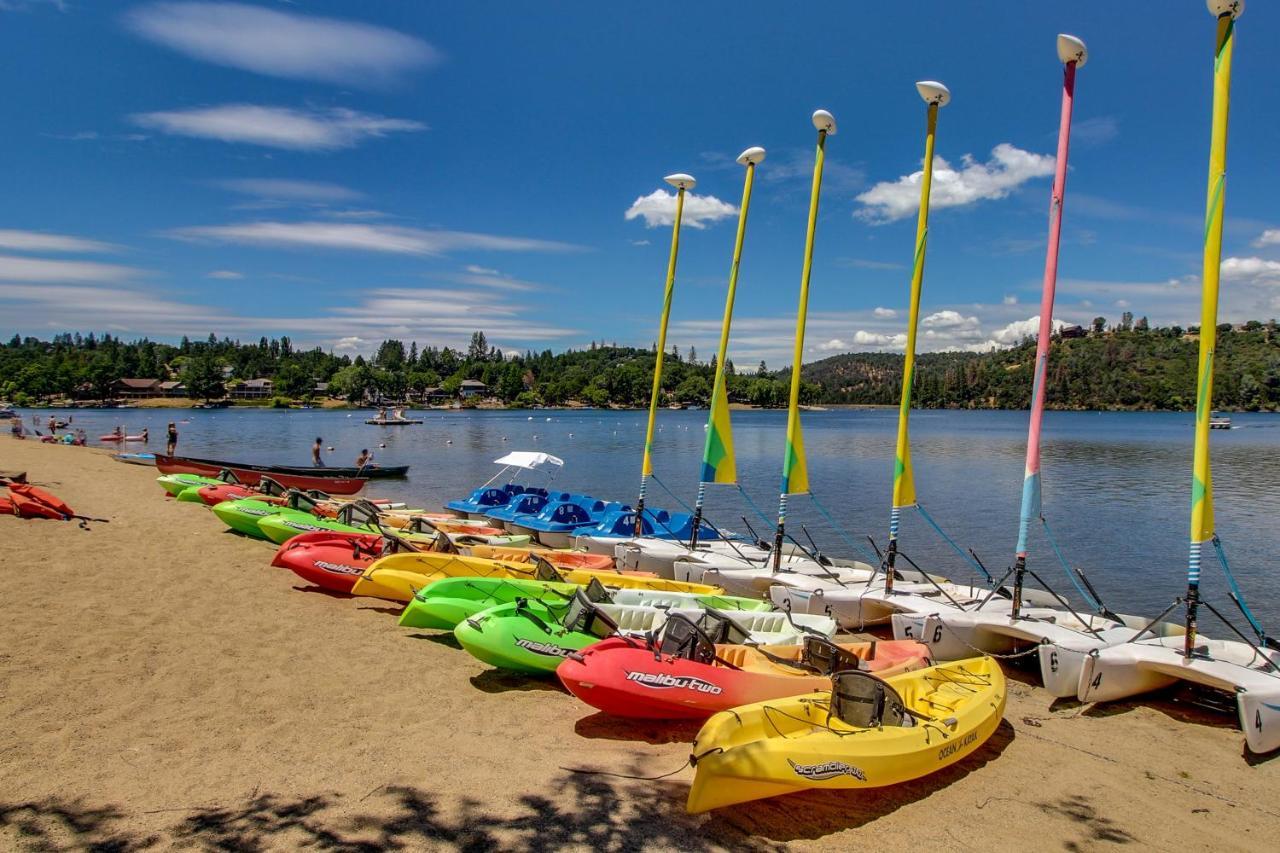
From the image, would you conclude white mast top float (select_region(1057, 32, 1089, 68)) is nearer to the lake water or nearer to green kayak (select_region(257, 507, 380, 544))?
the lake water

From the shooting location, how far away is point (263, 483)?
73.6 ft

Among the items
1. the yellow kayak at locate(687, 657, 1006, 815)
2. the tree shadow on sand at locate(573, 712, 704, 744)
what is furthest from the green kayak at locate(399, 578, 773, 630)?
the yellow kayak at locate(687, 657, 1006, 815)

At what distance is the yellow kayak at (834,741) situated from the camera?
6.75 meters

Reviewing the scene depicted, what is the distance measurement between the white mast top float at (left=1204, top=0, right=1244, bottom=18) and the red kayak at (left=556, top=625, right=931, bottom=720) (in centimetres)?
941

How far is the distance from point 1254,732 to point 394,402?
584 ft

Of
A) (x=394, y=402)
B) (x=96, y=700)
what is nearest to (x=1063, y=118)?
(x=96, y=700)

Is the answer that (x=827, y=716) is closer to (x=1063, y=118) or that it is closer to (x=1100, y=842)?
(x=1100, y=842)

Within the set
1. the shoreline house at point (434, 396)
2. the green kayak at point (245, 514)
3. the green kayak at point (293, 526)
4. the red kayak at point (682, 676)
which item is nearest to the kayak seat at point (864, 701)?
the red kayak at point (682, 676)

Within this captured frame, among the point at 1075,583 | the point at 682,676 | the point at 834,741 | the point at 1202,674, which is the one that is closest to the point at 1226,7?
the point at 1202,674

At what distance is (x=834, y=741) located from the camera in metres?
7.36

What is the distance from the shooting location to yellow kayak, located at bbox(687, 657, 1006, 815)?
6754 mm

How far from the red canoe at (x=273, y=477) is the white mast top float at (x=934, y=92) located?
25.8 m

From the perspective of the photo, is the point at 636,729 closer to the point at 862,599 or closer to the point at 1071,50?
the point at 862,599

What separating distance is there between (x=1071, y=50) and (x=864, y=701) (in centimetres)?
987
